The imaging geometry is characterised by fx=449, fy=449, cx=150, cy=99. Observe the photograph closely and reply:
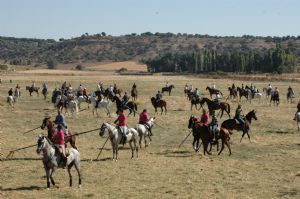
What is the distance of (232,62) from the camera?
486ft

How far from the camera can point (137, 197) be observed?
16297 mm

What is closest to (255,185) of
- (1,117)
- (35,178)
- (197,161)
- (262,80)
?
(197,161)

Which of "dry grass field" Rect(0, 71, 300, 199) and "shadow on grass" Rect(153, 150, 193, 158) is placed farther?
"shadow on grass" Rect(153, 150, 193, 158)

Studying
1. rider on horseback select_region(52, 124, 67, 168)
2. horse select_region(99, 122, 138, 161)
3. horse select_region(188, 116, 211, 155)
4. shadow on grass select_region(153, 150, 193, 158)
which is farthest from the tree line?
rider on horseback select_region(52, 124, 67, 168)

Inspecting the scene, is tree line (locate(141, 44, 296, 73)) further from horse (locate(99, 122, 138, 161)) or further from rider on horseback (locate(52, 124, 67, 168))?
rider on horseback (locate(52, 124, 67, 168))

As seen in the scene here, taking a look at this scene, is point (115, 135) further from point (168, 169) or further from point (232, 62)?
point (232, 62)

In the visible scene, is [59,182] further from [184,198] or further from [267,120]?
[267,120]

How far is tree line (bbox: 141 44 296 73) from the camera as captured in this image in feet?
447

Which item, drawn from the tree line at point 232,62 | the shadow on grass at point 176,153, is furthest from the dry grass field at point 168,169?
the tree line at point 232,62

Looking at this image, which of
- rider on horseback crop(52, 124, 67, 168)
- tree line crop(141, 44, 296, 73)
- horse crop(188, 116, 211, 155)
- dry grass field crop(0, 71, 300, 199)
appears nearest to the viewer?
rider on horseback crop(52, 124, 67, 168)

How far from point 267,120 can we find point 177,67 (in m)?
126

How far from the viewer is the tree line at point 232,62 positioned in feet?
447

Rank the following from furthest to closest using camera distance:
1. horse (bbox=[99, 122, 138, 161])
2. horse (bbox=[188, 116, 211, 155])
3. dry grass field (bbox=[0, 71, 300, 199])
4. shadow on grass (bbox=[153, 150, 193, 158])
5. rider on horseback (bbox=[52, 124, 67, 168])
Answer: shadow on grass (bbox=[153, 150, 193, 158]) < horse (bbox=[188, 116, 211, 155]) < horse (bbox=[99, 122, 138, 161]) < dry grass field (bbox=[0, 71, 300, 199]) < rider on horseback (bbox=[52, 124, 67, 168])

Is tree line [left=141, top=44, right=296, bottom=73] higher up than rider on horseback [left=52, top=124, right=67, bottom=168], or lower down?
higher up
